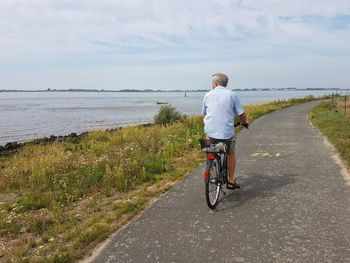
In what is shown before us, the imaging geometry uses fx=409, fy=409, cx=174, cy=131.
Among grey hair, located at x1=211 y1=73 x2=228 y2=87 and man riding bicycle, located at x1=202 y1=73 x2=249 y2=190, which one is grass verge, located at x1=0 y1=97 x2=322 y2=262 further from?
grey hair, located at x1=211 y1=73 x2=228 y2=87

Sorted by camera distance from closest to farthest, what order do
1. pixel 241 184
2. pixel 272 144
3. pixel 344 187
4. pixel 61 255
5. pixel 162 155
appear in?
pixel 61 255, pixel 344 187, pixel 241 184, pixel 162 155, pixel 272 144

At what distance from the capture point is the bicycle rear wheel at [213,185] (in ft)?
20.5

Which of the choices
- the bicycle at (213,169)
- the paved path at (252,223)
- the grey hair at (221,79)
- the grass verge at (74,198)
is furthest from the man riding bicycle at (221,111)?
the grass verge at (74,198)

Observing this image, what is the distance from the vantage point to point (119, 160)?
10305 millimetres

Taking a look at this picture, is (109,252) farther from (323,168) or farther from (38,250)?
(323,168)

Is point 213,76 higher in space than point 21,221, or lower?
higher

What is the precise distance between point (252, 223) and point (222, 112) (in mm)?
1859

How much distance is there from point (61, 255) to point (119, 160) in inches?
226

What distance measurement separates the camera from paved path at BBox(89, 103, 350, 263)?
4602 mm

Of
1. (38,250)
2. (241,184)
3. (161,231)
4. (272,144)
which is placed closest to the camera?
(38,250)

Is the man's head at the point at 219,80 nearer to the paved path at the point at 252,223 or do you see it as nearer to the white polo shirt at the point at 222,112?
the white polo shirt at the point at 222,112

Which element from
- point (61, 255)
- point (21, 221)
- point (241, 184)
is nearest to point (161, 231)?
point (61, 255)

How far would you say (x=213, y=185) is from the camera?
6.58 metres

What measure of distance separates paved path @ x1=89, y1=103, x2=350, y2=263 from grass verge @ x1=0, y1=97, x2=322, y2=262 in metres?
0.37
